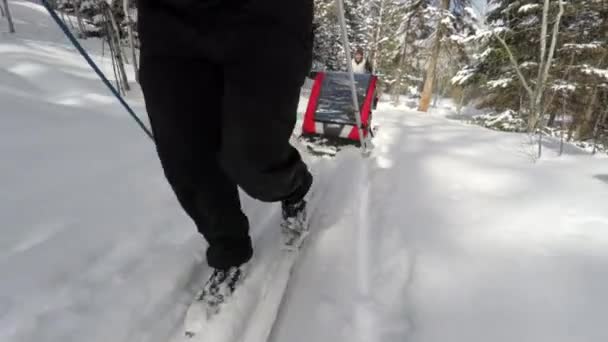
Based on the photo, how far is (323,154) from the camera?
399 cm

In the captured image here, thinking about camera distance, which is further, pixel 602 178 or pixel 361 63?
pixel 361 63

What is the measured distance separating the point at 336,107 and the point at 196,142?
11.7 feet

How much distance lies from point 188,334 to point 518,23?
1239cm

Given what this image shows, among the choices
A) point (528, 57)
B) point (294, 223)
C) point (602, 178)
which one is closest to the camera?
point (294, 223)

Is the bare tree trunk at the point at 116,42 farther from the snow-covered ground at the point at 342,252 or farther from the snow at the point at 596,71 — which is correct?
the snow at the point at 596,71

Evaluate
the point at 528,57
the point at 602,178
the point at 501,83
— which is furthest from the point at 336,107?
the point at 528,57

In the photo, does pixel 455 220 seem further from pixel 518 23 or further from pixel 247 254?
pixel 518 23

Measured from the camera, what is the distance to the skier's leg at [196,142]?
122cm

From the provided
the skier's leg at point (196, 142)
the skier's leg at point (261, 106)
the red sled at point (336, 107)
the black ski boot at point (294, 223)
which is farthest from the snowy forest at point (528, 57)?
the skier's leg at point (196, 142)

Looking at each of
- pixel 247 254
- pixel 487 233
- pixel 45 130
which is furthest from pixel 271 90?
pixel 45 130

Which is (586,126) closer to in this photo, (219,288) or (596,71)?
(596,71)

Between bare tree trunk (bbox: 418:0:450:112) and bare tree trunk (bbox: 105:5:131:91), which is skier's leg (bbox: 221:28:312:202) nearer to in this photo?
bare tree trunk (bbox: 105:5:131:91)

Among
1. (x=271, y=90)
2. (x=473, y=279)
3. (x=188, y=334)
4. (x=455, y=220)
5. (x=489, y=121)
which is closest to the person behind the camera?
(x=271, y=90)

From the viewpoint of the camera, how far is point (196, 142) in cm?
129
